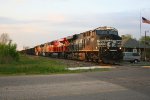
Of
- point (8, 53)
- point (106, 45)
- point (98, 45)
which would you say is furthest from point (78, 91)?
point (8, 53)

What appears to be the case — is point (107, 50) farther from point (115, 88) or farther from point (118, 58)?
point (115, 88)

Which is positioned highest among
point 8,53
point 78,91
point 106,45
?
point 106,45

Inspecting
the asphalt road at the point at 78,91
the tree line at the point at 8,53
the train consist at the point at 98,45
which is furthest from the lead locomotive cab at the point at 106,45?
the asphalt road at the point at 78,91

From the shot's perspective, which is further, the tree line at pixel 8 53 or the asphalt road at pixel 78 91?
the tree line at pixel 8 53

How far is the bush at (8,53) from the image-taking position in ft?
111

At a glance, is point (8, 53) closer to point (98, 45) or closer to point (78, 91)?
point (98, 45)

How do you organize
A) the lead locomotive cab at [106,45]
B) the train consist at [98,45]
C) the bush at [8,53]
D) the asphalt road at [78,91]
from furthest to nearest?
the bush at [8,53], the train consist at [98,45], the lead locomotive cab at [106,45], the asphalt road at [78,91]

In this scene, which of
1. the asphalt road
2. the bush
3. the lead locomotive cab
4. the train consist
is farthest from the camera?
the bush

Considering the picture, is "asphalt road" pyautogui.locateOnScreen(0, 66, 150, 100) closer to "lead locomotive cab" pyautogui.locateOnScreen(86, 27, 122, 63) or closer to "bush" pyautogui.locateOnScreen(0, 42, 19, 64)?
"lead locomotive cab" pyautogui.locateOnScreen(86, 27, 122, 63)

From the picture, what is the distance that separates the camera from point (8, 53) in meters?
36.9

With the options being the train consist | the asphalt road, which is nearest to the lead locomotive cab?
the train consist

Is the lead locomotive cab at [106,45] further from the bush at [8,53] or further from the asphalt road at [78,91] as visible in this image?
the asphalt road at [78,91]

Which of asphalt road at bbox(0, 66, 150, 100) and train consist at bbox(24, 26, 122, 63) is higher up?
train consist at bbox(24, 26, 122, 63)

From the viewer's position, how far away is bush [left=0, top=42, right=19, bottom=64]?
111 ft
